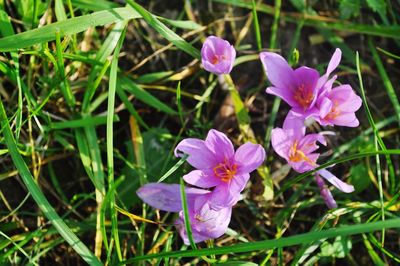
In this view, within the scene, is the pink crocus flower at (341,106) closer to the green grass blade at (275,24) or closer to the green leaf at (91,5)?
the green grass blade at (275,24)

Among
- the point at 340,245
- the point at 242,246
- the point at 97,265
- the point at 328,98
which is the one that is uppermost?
the point at 328,98

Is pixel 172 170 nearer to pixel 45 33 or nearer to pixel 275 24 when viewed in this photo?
pixel 45 33

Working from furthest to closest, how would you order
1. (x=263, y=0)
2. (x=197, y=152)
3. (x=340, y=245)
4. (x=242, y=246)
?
(x=263, y=0) → (x=340, y=245) → (x=197, y=152) → (x=242, y=246)

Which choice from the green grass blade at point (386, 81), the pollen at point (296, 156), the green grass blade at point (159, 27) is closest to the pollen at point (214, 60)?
the green grass blade at point (159, 27)

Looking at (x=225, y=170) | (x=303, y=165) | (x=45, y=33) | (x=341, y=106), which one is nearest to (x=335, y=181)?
(x=303, y=165)

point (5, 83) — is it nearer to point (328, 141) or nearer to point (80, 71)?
point (80, 71)

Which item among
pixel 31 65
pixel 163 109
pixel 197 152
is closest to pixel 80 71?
pixel 31 65

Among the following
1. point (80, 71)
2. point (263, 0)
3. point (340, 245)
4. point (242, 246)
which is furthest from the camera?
point (263, 0)
